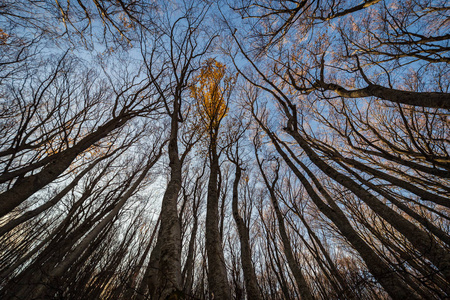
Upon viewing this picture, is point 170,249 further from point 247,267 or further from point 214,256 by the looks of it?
point 247,267

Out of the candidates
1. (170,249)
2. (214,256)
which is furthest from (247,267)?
(170,249)

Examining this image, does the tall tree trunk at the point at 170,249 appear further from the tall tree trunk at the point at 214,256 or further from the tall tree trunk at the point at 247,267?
the tall tree trunk at the point at 247,267

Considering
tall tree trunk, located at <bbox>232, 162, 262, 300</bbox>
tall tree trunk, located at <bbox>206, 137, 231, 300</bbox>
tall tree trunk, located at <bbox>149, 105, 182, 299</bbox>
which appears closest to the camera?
tall tree trunk, located at <bbox>149, 105, 182, 299</bbox>

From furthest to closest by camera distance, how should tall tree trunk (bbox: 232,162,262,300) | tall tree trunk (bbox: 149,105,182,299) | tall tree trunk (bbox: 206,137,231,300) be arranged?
1. tall tree trunk (bbox: 232,162,262,300)
2. tall tree trunk (bbox: 206,137,231,300)
3. tall tree trunk (bbox: 149,105,182,299)

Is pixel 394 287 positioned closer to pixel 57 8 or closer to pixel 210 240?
A: pixel 210 240

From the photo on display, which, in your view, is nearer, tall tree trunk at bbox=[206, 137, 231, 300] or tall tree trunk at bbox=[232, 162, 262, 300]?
tall tree trunk at bbox=[206, 137, 231, 300]

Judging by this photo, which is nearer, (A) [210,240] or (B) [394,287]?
(B) [394,287]

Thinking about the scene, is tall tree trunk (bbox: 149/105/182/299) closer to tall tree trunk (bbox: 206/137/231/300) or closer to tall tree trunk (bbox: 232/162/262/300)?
tall tree trunk (bbox: 206/137/231/300)

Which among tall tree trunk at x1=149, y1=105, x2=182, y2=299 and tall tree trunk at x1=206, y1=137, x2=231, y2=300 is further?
tall tree trunk at x1=206, y1=137, x2=231, y2=300

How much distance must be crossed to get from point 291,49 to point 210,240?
24.2 feet

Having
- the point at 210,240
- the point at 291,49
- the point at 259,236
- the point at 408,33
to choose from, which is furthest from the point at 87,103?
the point at 259,236

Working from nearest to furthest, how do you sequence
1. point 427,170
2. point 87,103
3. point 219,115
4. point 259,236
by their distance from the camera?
1. point 427,170
2. point 87,103
3. point 219,115
4. point 259,236

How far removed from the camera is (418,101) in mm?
2957

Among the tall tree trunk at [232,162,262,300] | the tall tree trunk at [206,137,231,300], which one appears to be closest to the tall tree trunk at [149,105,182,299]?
the tall tree trunk at [206,137,231,300]
